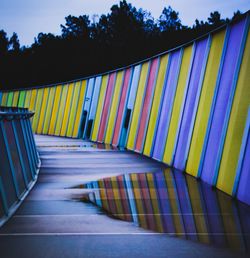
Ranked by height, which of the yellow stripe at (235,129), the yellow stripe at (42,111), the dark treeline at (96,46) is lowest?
the yellow stripe at (42,111)

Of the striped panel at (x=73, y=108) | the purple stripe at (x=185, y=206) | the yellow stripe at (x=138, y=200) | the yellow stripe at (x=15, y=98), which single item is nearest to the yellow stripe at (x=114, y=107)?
the striped panel at (x=73, y=108)

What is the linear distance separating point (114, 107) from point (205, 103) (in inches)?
563

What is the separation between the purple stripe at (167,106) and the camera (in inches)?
637

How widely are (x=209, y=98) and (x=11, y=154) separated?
16.8 feet

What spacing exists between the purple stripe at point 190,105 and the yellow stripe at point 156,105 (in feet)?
11.8

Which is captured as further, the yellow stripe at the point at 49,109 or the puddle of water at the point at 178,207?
the yellow stripe at the point at 49,109

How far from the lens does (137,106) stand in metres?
21.7

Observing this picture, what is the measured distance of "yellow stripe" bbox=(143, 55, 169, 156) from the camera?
704 inches

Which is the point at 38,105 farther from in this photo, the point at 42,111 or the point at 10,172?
the point at 10,172

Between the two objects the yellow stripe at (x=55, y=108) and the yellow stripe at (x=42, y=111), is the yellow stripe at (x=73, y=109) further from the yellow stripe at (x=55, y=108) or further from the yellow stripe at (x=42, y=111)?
the yellow stripe at (x=42, y=111)

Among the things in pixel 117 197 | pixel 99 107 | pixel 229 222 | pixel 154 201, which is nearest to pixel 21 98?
pixel 99 107

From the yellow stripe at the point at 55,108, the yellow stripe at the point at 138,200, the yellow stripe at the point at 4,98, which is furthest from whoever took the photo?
the yellow stripe at the point at 4,98

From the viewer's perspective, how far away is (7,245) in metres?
5.59

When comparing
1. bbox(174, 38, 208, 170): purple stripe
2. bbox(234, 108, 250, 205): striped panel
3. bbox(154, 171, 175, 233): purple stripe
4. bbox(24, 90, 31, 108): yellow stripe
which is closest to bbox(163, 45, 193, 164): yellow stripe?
bbox(174, 38, 208, 170): purple stripe
